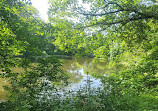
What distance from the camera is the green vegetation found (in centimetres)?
344

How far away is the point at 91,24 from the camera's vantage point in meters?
4.47

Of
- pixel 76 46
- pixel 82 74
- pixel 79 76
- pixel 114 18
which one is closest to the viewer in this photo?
pixel 114 18

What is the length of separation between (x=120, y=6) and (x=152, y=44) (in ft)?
8.48

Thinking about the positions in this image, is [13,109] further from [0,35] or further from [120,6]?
[120,6]

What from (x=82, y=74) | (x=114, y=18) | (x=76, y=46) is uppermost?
(x=114, y=18)

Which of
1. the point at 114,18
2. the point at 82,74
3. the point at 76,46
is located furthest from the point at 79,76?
the point at 114,18

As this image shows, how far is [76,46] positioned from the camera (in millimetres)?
5133

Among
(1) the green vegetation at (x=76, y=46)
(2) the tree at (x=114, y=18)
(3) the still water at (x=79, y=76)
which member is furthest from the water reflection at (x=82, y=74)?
(2) the tree at (x=114, y=18)

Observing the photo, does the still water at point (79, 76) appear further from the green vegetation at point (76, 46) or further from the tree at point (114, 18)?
the tree at point (114, 18)

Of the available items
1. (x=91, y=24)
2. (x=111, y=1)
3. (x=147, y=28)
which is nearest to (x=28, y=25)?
(x=91, y=24)

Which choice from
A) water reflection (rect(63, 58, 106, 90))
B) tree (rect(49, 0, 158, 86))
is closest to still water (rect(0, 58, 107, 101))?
water reflection (rect(63, 58, 106, 90))

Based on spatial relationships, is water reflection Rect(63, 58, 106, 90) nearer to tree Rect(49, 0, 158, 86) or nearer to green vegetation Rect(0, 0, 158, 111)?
green vegetation Rect(0, 0, 158, 111)

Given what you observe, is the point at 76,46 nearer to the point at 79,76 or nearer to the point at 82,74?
the point at 79,76

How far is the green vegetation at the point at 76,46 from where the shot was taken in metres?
3.44
